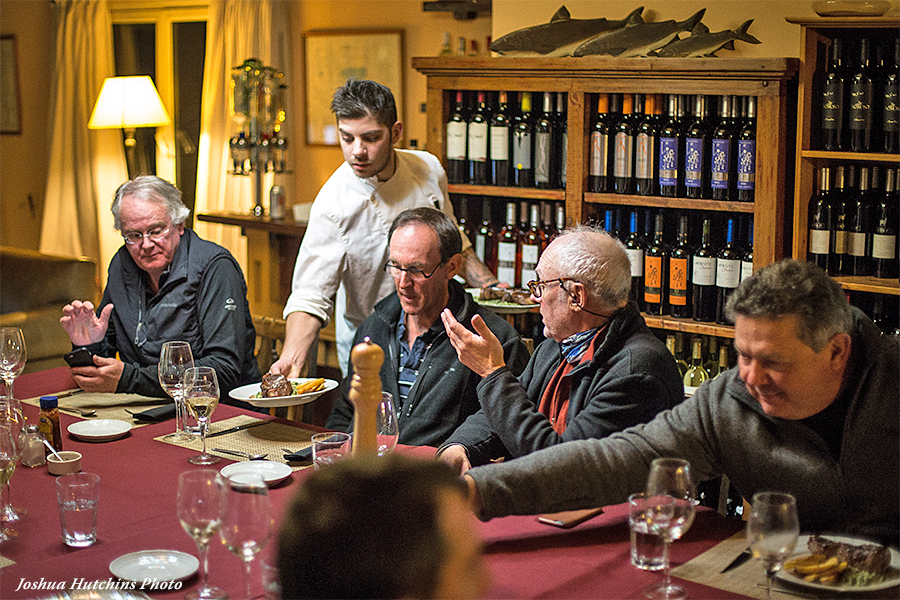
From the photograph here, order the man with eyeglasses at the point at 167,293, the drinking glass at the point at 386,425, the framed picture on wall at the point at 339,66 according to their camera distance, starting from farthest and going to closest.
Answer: the framed picture on wall at the point at 339,66, the man with eyeglasses at the point at 167,293, the drinking glass at the point at 386,425

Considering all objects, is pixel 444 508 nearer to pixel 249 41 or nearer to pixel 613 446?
pixel 613 446

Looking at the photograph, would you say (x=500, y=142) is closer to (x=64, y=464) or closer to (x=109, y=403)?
(x=109, y=403)

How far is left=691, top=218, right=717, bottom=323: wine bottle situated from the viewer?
3.37m

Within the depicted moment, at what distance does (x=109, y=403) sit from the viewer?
266cm

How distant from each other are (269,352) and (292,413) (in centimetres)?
30

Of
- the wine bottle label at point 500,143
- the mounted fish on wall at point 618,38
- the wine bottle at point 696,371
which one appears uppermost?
the mounted fish on wall at point 618,38

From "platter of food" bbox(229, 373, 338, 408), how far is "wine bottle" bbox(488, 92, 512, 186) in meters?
1.51

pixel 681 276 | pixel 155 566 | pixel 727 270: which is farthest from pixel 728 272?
pixel 155 566

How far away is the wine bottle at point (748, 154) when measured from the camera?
127 inches

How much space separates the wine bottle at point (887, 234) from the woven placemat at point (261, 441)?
1882mm

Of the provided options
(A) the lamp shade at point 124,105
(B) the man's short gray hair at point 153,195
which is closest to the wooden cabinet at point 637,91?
(B) the man's short gray hair at point 153,195

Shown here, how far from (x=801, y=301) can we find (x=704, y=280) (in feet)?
5.71

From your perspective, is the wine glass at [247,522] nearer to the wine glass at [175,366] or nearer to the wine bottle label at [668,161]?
the wine glass at [175,366]

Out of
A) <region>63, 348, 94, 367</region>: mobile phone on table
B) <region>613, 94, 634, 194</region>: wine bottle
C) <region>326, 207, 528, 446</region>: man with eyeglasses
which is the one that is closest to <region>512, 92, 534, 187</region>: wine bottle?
<region>613, 94, 634, 194</region>: wine bottle
